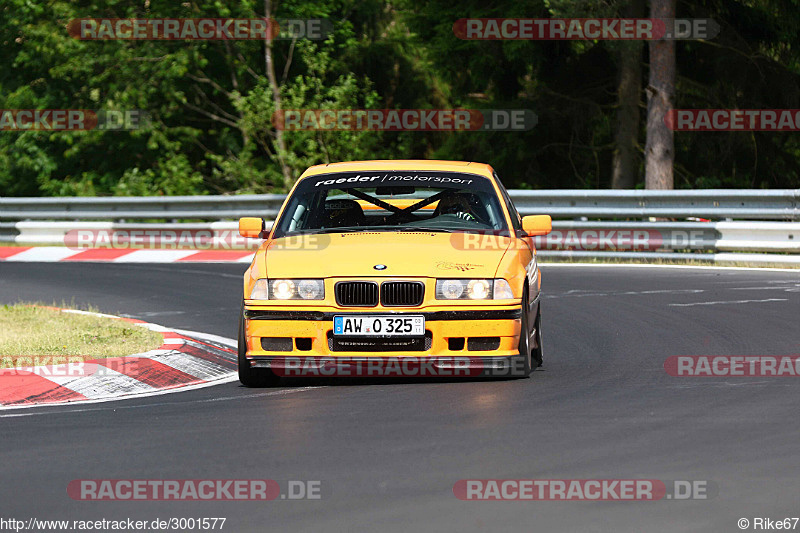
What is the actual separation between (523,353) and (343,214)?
6.12 ft

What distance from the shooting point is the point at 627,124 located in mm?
28906

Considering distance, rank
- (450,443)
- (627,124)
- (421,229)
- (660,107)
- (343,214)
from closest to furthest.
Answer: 1. (450,443)
2. (421,229)
3. (343,214)
4. (660,107)
5. (627,124)

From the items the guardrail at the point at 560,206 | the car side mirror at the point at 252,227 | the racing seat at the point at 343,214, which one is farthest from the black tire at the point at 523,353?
the guardrail at the point at 560,206

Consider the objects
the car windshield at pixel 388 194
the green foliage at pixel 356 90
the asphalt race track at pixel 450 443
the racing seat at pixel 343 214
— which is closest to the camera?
the asphalt race track at pixel 450 443

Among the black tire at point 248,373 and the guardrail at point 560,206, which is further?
the guardrail at point 560,206

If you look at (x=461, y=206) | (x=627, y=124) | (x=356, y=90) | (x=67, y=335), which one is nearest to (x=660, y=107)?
(x=627, y=124)

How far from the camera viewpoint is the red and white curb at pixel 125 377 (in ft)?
29.0

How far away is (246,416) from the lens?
309 inches

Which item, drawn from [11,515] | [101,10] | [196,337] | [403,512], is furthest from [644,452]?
[101,10]

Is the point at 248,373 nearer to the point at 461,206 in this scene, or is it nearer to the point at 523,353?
the point at 523,353

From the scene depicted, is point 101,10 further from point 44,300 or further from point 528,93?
point 44,300

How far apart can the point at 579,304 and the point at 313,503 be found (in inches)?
344

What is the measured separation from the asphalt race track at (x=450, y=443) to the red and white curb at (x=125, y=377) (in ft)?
1.26

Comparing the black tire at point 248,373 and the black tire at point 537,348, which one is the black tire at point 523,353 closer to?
the black tire at point 537,348
